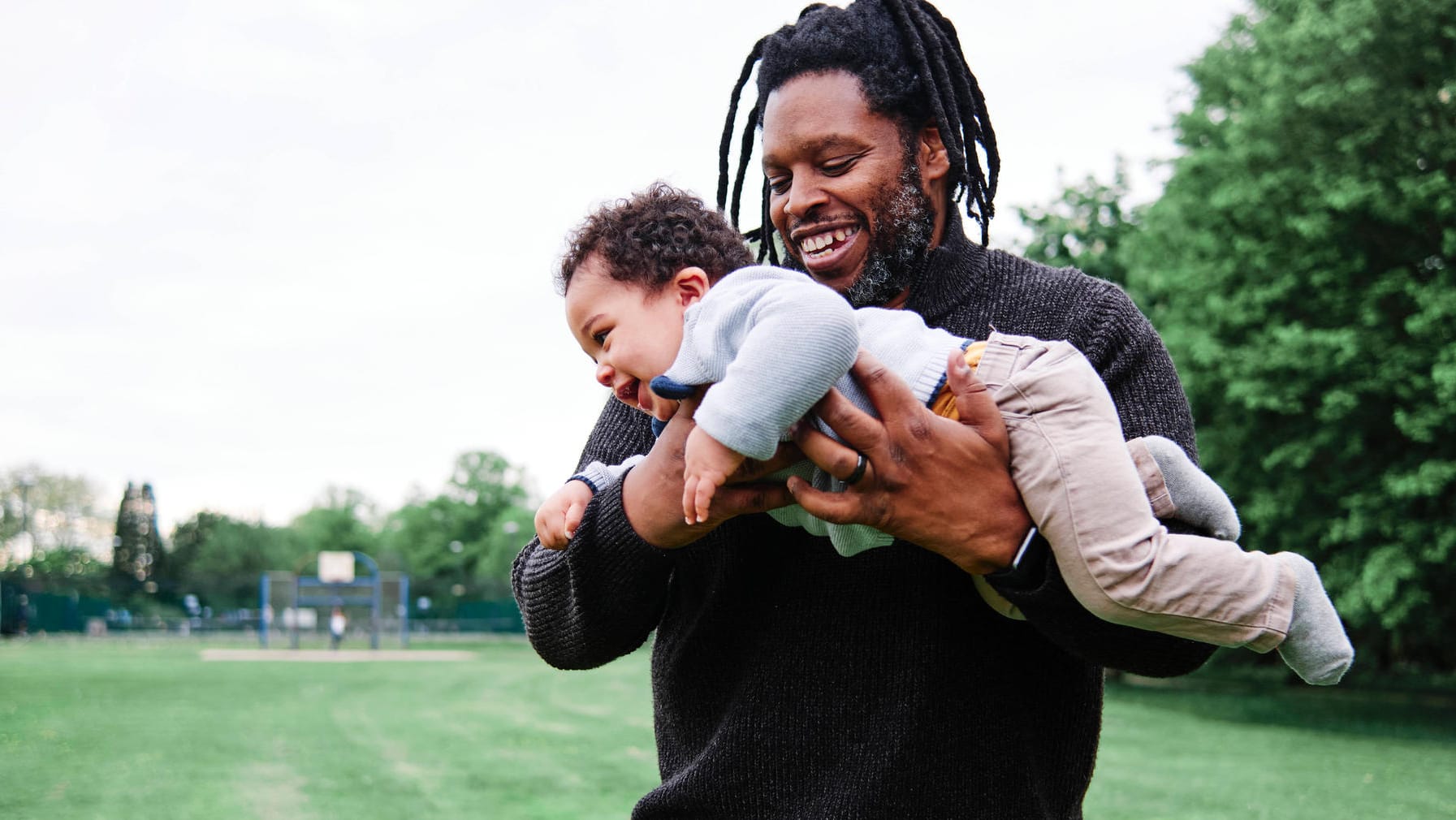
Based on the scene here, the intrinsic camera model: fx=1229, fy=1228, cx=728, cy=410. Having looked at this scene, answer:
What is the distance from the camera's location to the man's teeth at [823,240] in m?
2.43

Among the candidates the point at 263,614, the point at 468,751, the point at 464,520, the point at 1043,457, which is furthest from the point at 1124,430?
the point at 464,520

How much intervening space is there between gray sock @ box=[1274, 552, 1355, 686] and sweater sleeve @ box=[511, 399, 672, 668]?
1.06m

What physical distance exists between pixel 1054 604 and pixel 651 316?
93 cm

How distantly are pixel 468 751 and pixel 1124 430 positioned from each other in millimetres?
12265

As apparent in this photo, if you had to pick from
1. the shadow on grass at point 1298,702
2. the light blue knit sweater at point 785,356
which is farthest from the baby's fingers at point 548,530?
the shadow on grass at point 1298,702

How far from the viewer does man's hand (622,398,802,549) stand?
1.90m

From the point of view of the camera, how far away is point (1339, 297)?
61.3 feet

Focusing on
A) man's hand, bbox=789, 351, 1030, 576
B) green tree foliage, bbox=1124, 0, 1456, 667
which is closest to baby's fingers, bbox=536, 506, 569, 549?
man's hand, bbox=789, 351, 1030, 576

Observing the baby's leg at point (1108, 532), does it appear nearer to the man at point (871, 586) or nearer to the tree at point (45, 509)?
the man at point (871, 586)

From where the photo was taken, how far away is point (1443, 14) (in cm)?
1758

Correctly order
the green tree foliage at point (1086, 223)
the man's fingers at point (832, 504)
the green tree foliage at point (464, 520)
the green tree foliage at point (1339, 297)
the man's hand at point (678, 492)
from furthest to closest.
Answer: the green tree foliage at point (464, 520), the green tree foliage at point (1086, 223), the green tree foliage at point (1339, 297), the man's hand at point (678, 492), the man's fingers at point (832, 504)

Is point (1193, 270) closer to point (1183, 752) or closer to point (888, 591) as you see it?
point (1183, 752)

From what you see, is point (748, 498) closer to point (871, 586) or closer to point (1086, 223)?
point (871, 586)

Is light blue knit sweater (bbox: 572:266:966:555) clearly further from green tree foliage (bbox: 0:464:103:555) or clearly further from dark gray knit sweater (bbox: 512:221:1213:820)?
green tree foliage (bbox: 0:464:103:555)
